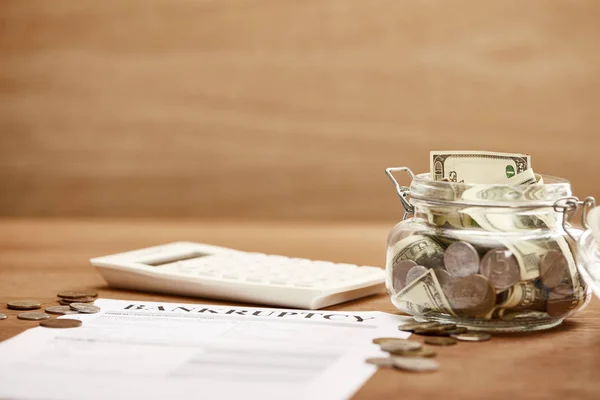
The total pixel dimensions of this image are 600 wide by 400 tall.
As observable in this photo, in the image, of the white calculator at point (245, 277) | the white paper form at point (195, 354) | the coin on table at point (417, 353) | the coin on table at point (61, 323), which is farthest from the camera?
the white calculator at point (245, 277)

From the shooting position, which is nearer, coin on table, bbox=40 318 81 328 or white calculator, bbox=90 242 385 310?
coin on table, bbox=40 318 81 328

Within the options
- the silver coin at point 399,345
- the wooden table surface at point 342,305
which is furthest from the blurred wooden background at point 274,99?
the silver coin at point 399,345

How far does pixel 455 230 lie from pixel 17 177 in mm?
1218

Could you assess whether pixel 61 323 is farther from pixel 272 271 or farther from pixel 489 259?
pixel 489 259

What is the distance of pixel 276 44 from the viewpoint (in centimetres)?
185

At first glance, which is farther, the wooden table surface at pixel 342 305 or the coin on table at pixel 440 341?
the coin on table at pixel 440 341

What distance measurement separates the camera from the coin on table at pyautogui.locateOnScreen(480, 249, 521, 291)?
859mm

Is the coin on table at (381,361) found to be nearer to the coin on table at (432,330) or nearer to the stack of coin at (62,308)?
the coin on table at (432,330)

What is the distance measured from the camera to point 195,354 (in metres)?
0.79

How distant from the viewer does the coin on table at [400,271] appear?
0.92m

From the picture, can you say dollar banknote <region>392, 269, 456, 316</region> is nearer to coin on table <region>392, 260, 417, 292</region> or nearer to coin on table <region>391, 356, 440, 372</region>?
coin on table <region>392, 260, 417, 292</region>

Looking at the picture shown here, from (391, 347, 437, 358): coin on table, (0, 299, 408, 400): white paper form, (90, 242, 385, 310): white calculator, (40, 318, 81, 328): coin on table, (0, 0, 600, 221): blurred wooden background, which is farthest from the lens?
(0, 0, 600, 221): blurred wooden background

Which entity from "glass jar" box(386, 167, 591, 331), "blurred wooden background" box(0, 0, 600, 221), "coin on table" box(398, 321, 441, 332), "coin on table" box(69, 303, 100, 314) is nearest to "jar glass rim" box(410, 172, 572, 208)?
"glass jar" box(386, 167, 591, 331)

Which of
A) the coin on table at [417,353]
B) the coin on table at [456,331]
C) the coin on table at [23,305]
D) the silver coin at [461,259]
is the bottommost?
the coin on table at [456,331]
